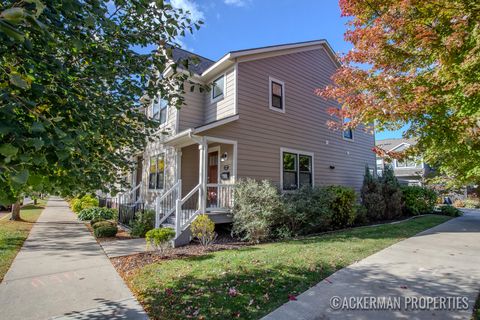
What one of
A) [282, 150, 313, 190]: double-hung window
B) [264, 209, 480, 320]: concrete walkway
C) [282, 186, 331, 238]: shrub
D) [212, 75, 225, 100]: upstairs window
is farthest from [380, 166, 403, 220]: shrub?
[212, 75, 225, 100]: upstairs window

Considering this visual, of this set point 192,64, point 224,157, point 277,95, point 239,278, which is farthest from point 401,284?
point 192,64

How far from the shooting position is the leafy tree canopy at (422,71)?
4.37 metres

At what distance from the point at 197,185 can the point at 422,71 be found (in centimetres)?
746

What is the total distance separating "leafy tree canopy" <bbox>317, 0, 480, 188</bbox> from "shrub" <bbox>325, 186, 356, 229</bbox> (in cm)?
440

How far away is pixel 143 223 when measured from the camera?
975cm

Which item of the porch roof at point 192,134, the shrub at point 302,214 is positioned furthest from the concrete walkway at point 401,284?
the porch roof at point 192,134

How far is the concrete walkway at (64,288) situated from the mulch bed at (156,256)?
0.23 m

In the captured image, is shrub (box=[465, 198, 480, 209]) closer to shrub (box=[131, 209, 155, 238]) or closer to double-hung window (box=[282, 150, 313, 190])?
double-hung window (box=[282, 150, 313, 190])

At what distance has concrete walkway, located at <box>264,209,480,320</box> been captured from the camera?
359 centimetres

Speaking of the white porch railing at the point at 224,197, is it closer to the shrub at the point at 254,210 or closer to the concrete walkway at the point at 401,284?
the shrub at the point at 254,210

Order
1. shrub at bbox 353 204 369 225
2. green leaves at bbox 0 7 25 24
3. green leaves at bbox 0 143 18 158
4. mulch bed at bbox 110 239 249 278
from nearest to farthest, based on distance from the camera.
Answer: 1. green leaves at bbox 0 7 25 24
2. green leaves at bbox 0 143 18 158
3. mulch bed at bbox 110 239 249 278
4. shrub at bbox 353 204 369 225

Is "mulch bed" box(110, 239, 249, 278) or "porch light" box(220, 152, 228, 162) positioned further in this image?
"porch light" box(220, 152, 228, 162)

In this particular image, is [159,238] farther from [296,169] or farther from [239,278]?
[296,169]

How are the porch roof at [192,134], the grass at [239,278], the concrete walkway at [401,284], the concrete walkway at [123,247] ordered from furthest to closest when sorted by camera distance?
the porch roof at [192,134]
the concrete walkway at [123,247]
the grass at [239,278]
the concrete walkway at [401,284]
